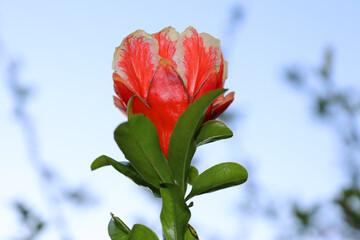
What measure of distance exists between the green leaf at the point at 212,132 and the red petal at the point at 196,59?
45 millimetres

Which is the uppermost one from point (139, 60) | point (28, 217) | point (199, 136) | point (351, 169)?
point (139, 60)

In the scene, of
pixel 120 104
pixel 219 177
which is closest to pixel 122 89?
pixel 120 104

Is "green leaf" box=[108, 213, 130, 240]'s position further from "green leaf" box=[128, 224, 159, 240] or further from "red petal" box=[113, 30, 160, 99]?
"red petal" box=[113, 30, 160, 99]

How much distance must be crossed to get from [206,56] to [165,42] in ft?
0.19

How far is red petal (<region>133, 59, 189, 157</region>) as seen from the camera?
0.55 metres

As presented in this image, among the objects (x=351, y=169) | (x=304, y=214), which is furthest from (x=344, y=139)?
(x=304, y=214)

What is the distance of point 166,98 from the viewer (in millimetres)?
552

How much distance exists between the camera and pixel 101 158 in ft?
1.86

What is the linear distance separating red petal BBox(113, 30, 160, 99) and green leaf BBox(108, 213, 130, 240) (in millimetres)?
161

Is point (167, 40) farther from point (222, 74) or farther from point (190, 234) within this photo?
point (190, 234)

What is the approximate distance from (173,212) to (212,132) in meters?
0.11

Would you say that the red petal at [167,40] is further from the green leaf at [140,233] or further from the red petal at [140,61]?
the green leaf at [140,233]

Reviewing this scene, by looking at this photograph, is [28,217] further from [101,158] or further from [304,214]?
[101,158]

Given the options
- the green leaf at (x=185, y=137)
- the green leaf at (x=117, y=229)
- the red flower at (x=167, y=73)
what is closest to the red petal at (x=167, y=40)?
the red flower at (x=167, y=73)
